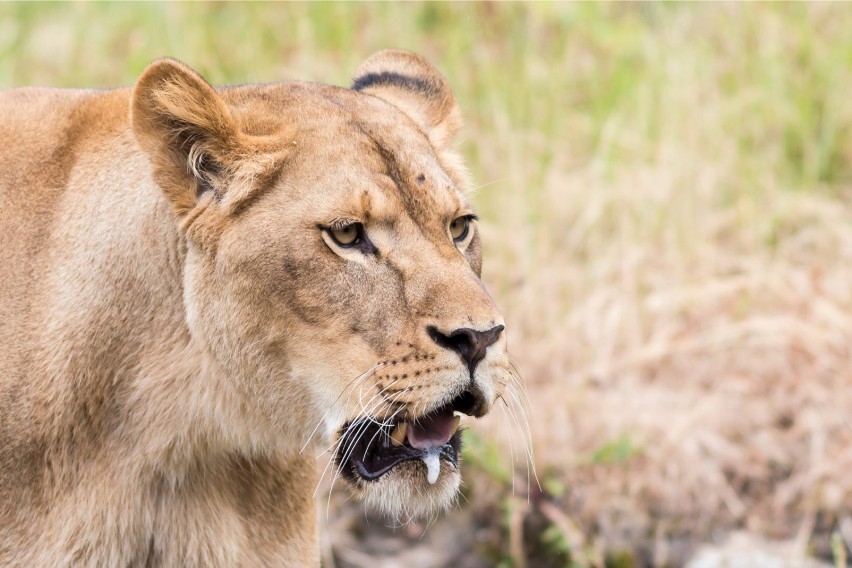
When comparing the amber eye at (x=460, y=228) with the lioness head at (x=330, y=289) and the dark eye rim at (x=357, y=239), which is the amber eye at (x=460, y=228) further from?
the dark eye rim at (x=357, y=239)

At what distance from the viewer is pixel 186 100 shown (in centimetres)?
307

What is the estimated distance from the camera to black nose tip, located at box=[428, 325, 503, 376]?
2.88 meters

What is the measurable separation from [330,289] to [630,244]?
Answer: 4071 mm

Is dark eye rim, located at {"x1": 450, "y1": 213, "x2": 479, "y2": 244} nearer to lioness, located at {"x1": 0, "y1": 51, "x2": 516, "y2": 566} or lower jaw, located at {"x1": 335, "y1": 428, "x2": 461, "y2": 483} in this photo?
lioness, located at {"x1": 0, "y1": 51, "x2": 516, "y2": 566}

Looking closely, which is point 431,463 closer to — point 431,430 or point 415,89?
point 431,430

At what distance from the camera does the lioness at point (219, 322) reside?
3.02 metres

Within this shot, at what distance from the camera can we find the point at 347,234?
3072 mm

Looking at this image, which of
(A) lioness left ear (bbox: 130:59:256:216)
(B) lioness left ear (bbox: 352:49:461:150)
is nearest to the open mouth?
(A) lioness left ear (bbox: 130:59:256:216)

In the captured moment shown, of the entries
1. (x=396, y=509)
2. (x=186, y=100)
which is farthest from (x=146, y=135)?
(x=396, y=509)

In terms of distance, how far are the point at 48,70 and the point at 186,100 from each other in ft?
17.8

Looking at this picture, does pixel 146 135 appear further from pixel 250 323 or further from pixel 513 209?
pixel 513 209

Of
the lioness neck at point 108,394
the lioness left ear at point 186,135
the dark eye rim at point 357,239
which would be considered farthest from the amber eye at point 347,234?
the lioness neck at point 108,394

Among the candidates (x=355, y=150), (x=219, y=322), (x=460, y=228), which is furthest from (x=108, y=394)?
(x=460, y=228)

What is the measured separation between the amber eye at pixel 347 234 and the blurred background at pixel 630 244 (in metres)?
1.79
